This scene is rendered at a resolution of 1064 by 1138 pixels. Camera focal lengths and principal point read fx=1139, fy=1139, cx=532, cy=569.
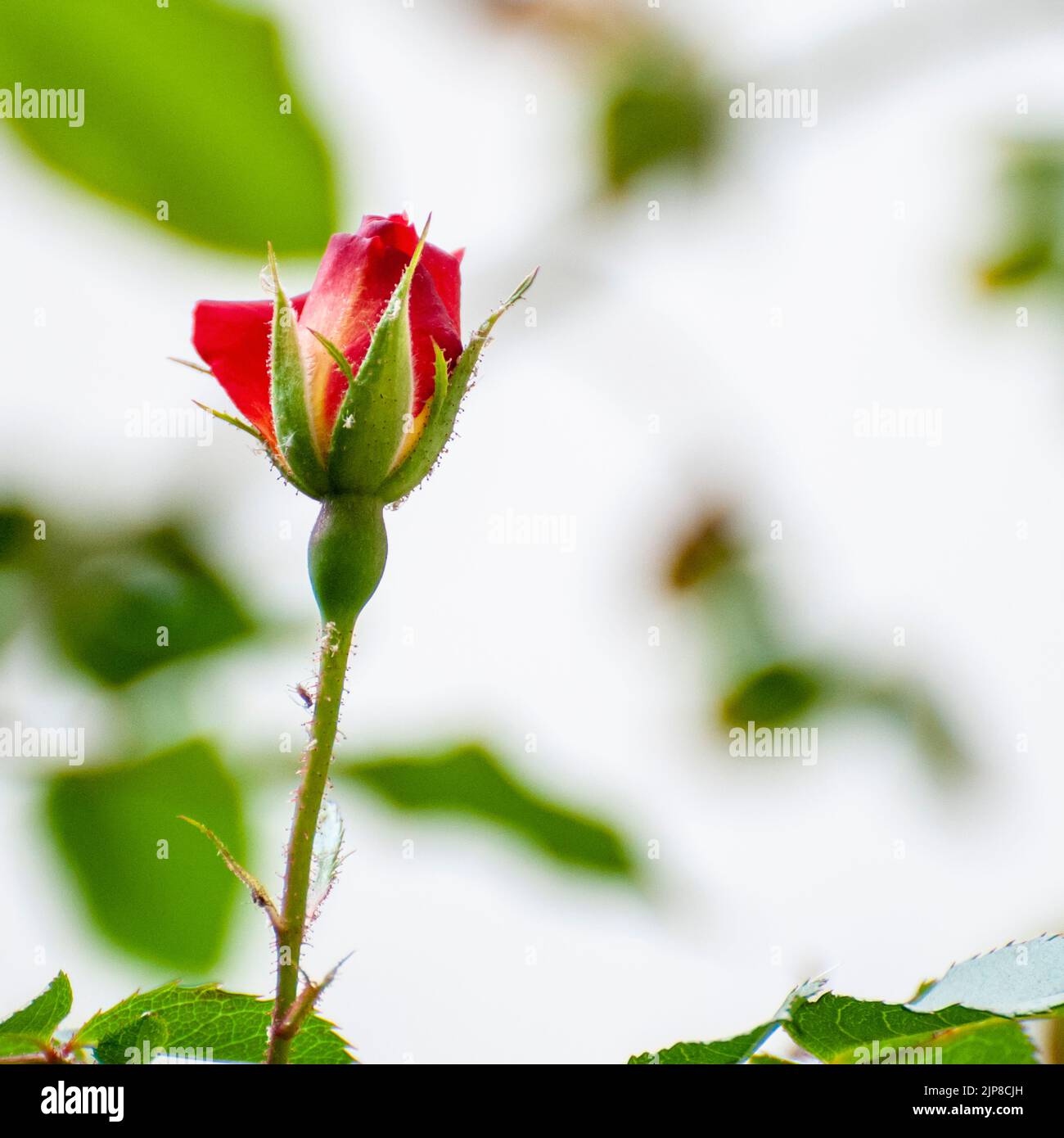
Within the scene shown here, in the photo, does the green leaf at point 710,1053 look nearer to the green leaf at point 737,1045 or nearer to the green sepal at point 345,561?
the green leaf at point 737,1045

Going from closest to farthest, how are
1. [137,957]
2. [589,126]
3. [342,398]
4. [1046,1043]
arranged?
[342,398] < [1046,1043] < [137,957] < [589,126]

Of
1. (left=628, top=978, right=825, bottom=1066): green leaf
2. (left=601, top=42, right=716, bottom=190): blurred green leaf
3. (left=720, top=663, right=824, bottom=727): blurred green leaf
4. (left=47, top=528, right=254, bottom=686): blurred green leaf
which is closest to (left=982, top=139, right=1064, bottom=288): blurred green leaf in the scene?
(left=601, top=42, right=716, bottom=190): blurred green leaf

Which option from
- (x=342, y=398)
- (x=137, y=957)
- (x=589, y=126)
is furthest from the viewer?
(x=589, y=126)

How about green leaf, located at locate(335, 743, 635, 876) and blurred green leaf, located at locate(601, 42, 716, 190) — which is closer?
green leaf, located at locate(335, 743, 635, 876)

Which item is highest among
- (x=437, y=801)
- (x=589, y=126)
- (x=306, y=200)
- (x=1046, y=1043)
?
(x=589, y=126)

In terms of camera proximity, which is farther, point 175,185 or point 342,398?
point 175,185

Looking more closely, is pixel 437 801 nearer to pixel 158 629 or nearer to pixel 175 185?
pixel 158 629

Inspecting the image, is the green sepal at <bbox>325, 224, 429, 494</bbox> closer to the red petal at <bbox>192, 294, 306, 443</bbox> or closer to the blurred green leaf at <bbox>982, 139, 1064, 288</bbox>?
the red petal at <bbox>192, 294, 306, 443</bbox>
